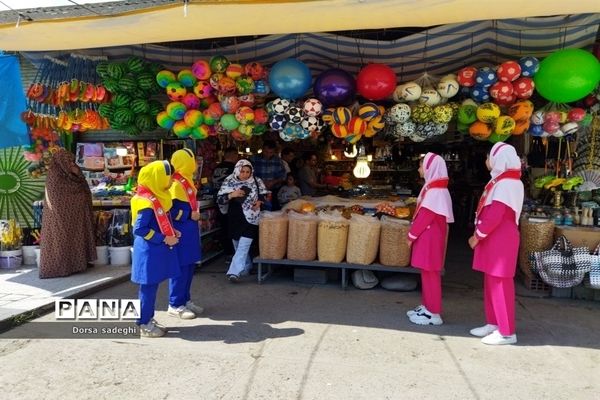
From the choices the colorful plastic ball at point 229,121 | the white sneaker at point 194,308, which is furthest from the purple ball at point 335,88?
the white sneaker at point 194,308

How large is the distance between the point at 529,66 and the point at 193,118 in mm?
3978

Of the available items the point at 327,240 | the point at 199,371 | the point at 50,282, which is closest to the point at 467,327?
the point at 327,240

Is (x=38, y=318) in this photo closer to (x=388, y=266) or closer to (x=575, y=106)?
(x=388, y=266)

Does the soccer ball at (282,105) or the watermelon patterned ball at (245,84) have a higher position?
the watermelon patterned ball at (245,84)

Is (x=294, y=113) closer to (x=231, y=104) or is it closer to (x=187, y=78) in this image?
(x=231, y=104)

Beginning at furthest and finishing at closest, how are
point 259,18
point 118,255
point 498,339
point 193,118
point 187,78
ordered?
1. point 118,255
2. point 193,118
3. point 187,78
4. point 259,18
5. point 498,339

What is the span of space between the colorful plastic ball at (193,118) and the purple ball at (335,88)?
1.52m

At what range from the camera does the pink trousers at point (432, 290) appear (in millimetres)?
4293

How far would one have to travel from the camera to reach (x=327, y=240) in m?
5.42

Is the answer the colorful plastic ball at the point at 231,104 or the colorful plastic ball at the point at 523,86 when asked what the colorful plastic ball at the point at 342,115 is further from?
the colorful plastic ball at the point at 523,86

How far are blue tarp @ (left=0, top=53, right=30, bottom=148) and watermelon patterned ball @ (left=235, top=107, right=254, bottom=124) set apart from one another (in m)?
2.81

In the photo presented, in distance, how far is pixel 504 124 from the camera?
16.0 feet

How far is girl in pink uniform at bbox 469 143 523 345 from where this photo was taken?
12.2 ft

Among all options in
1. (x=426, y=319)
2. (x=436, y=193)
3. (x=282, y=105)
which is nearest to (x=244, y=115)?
(x=282, y=105)
